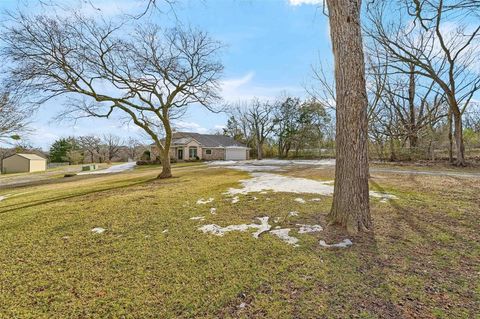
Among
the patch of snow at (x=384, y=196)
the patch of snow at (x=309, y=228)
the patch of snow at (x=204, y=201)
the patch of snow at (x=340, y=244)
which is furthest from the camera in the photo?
the patch of snow at (x=204, y=201)

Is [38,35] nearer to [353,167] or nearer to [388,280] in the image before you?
[353,167]

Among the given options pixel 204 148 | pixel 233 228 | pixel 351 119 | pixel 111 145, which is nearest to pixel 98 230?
pixel 233 228

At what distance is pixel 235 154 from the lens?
3212 centimetres

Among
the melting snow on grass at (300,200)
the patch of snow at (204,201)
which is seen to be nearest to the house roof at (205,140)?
the patch of snow at (204,201)

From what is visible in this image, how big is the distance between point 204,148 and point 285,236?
2791 centimetres

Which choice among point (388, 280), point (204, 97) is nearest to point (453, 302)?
point (388, 280)

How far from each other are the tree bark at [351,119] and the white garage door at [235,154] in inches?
1115

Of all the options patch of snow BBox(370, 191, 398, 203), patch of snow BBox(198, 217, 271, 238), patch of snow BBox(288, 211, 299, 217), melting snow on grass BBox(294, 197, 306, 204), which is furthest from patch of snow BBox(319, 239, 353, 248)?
patch of snow BBox(370, 191, 398, 203)

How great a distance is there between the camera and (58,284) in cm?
231

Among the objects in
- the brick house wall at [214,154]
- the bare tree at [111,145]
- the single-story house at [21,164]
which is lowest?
the single-story house at [21,164]

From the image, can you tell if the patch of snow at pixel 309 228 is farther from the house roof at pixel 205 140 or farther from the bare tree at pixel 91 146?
the bare tree at pixel 91 146

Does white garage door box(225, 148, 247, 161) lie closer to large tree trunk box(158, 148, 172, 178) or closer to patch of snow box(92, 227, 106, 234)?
large tree trunk box(158, 148, 172, 178)

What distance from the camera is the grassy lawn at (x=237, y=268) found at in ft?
6.31

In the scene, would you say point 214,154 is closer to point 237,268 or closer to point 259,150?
point 259,150
